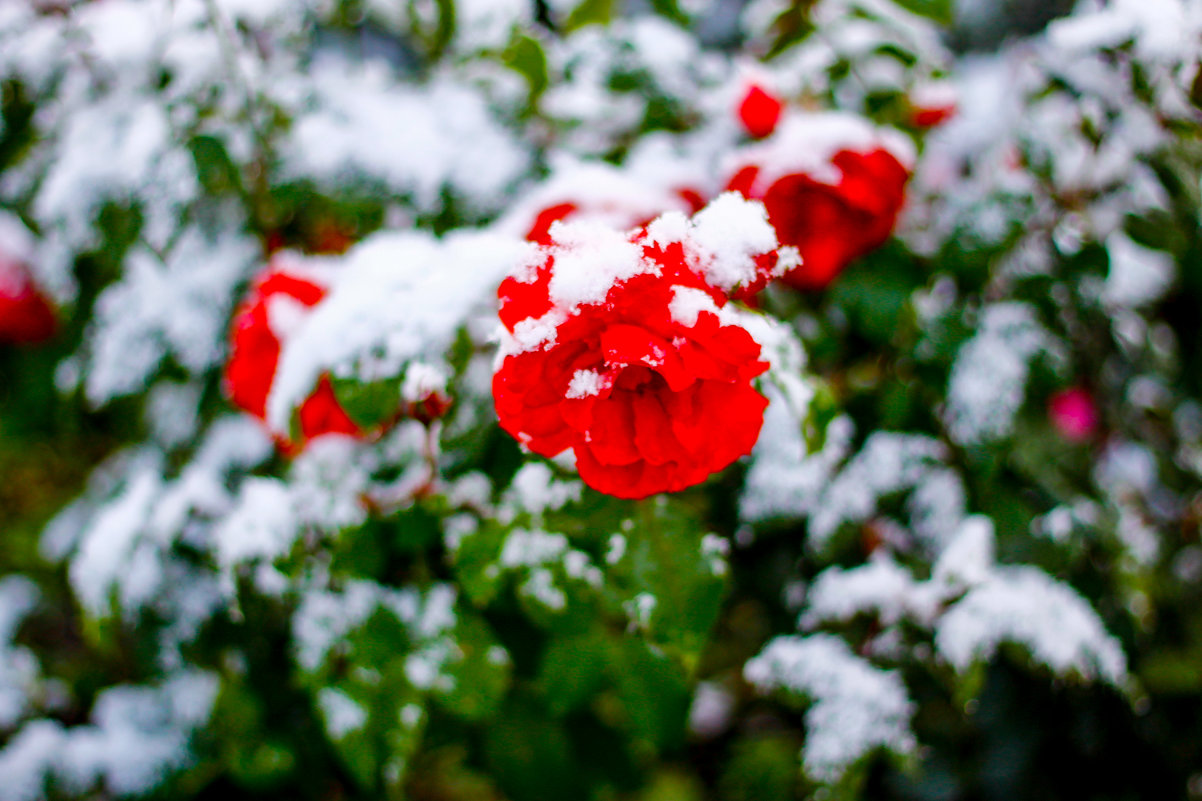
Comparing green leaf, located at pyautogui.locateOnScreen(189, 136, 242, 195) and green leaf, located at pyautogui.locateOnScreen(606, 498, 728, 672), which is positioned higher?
green leaf, located at pyautogui.locateOnScreen(189, 136, 242, 195)

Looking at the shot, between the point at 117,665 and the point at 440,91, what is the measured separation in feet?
3.89

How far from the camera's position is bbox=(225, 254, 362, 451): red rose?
0.79m

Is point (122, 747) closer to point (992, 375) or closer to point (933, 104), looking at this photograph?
point (992, 375)

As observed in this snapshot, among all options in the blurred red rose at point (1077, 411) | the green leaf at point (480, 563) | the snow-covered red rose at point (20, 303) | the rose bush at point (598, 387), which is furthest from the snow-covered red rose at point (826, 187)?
the snow-covered red rose at point (20, 303)

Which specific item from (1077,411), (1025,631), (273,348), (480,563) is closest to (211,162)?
(273,348)

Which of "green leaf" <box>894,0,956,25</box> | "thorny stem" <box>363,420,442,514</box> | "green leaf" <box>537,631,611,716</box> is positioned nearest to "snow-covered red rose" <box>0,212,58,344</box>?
"thorny stem" <box>363,420,442,514</box>

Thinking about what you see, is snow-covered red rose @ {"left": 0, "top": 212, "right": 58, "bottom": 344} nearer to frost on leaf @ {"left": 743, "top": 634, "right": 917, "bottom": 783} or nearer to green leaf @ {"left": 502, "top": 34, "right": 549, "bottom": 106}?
green leaf @ {"left": 502, "top": 34, "right": 549, "bottom": 106}

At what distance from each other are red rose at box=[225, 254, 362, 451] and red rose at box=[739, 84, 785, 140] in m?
0.55

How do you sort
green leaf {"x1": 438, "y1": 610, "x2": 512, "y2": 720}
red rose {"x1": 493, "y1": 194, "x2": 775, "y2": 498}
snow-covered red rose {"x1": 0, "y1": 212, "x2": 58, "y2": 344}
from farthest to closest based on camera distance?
snow-covered red rose {"x1": 0, "y1": 212, "x2": 58, "y2": 344}
green leaf {"x1": 438, "y1": 610, "x2": 512, "y2": 720}
red rose {"x1": 493, "y1": 194, "x2": 775, "y2": 498}

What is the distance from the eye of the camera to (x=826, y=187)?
779 millimetres

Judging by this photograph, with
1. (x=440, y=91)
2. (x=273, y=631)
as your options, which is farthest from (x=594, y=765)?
(x=440, y=91)

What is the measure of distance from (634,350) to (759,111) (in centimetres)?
62

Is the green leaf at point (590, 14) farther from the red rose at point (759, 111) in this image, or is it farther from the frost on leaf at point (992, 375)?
the frost on leaf at point (992, 375)

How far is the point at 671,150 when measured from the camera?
3.73 feet
